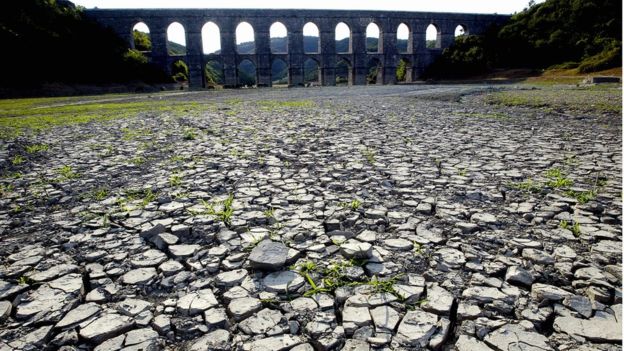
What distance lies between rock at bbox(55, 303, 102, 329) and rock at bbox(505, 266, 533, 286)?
6.43 feet

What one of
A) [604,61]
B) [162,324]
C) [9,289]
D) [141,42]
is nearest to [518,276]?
[162,324]

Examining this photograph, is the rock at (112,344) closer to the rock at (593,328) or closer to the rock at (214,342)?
the rock at (214,342)

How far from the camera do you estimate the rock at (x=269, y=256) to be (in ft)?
6.59

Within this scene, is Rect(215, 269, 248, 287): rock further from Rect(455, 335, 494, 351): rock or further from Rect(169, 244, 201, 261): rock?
Rect(455, 335, 494, 351): rock

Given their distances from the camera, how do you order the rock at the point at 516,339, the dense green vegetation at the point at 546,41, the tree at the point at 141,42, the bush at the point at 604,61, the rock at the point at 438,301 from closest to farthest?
the rock at the point at 516,339 < the rock at the point at 438,301 < the bush at the point at 604,61 < the dense green vegetation at the point at 546,41 < the tree at the point at 141,42

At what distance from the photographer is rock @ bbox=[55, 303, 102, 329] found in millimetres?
1603

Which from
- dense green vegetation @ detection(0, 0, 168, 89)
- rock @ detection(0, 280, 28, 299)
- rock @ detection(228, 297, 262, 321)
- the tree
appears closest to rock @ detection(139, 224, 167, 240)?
rock @ detection(0, 280, 28, 299)

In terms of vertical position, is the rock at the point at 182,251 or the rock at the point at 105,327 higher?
the rock at the point at 182,251

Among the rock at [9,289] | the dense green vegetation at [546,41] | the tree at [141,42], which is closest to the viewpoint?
the rock at [9,289]

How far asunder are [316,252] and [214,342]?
839 millimetres

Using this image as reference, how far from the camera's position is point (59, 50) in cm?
3297

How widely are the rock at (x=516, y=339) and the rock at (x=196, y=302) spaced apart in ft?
3.87

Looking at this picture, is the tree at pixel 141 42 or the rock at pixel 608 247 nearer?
the rock at pixel 608 247

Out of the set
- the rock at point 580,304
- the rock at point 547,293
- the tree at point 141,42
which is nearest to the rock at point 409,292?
the rock at point 547,293
